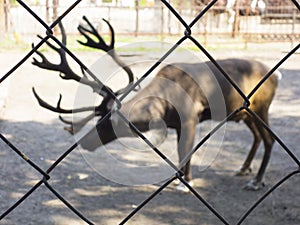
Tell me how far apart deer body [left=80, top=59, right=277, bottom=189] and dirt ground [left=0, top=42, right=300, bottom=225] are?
0.30 metres

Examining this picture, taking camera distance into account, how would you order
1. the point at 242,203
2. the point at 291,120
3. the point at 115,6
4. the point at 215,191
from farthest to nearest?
the point at 115,6 < the point at 291,120 < the point at 215,191 < the point at 242,203

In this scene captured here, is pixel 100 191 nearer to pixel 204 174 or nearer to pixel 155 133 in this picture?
pixel 155 133

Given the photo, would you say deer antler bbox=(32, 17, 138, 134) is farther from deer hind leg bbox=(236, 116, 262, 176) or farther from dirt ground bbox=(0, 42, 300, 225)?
deer hind leg bbox=(236, 116, 262, 176)

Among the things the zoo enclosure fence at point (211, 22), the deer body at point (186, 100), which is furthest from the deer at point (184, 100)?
the zoo enclosure fence at point (211, 22)

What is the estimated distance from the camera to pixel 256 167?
5.36 metres

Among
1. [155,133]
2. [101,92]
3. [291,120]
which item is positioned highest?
[101,92]

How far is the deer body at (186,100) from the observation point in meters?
4.58

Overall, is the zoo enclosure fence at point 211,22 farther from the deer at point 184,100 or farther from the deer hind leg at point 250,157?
the deer at point 184,100

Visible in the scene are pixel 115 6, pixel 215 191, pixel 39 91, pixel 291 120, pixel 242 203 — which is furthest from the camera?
pixel 115 6

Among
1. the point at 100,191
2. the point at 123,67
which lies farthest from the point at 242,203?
the point at 123,67

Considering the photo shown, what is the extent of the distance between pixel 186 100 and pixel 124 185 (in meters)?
0.92

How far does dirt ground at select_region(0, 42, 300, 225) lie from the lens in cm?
408

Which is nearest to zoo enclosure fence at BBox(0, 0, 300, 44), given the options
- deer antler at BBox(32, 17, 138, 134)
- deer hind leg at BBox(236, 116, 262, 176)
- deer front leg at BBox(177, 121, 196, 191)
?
deer hind leg at BBox(236, 116, 262, 176)

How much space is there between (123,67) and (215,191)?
A: 4.13ft
